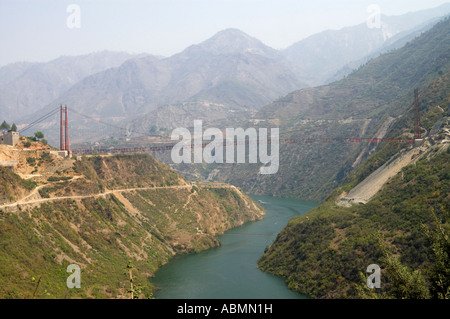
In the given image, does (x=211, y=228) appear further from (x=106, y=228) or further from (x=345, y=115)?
(x=345, y=115)

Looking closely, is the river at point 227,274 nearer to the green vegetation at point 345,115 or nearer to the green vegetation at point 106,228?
the green vegetation at point 106,228

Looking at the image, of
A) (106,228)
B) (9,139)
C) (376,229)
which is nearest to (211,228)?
(106,228)

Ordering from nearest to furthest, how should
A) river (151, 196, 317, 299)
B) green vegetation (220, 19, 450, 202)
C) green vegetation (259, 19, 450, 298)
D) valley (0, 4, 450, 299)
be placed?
1. valley (0, 4, 450, 299)
2. green vegetation (259, 19, 450, 298)
3. river (151, 196, 317, 299)
4. green vegetation (220, 19, 450, 202)

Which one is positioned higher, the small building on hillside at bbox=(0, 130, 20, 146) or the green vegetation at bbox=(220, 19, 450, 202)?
the green vegetation at bbox=(220, 19, 450, 202)

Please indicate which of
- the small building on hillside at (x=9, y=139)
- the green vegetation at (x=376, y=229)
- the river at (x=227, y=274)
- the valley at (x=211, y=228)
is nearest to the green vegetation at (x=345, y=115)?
the valley at (x=211, y=228)

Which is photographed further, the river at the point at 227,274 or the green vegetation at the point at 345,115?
the green vegetation at the point at 345,115

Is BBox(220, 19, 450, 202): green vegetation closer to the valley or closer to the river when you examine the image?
the valley

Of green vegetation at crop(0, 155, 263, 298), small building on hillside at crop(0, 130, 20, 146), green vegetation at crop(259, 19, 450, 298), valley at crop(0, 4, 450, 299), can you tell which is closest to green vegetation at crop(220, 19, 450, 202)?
valley at crop(0, 4, 450, 299)

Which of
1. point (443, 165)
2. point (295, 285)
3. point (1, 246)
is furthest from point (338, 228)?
point (1, 246)
